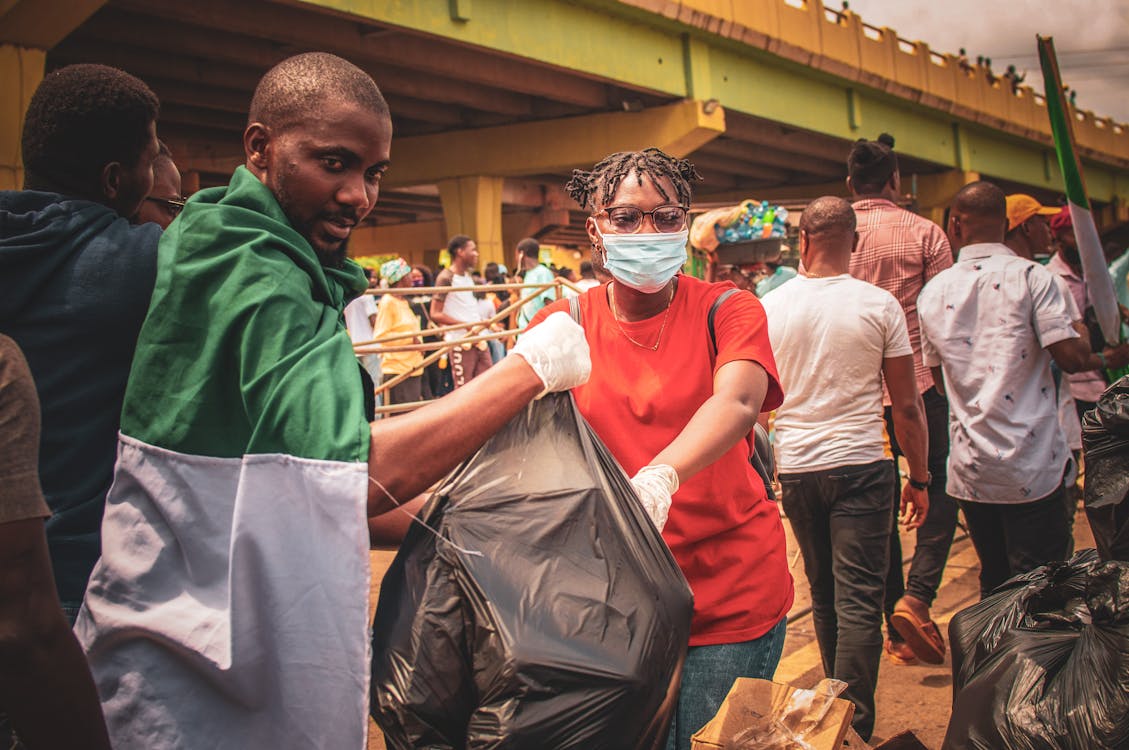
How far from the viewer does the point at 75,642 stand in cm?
124

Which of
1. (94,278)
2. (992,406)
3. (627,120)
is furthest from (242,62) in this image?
(94,278)

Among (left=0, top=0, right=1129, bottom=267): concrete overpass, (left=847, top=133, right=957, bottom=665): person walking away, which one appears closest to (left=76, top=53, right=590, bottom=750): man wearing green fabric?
(left=847, top=133, right=957, bottom=665): person walking away

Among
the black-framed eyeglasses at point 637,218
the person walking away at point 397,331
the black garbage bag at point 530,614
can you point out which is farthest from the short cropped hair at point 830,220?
the person walking away at point 397,331

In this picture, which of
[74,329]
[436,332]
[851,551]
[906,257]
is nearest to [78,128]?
[74,329]

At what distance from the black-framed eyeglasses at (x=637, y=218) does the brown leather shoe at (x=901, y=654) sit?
263 cm

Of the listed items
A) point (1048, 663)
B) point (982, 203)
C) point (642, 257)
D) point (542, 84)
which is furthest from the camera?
point (542, 84)

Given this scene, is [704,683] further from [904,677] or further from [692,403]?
[904,677]

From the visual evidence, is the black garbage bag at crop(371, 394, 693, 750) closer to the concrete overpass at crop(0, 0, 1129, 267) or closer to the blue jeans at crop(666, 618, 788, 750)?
the blue jeans at crop(666, 618, 788, 750)

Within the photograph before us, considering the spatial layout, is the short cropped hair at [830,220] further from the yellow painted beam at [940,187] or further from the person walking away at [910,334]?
the yellow painted beam at [940,187]

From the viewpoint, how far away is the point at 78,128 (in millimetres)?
1596

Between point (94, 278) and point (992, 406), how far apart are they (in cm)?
304

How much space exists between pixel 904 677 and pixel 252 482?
11.1 ft

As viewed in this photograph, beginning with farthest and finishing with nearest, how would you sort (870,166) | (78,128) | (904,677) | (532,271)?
(532,271)
(870,166)
(904,677)
(78,128)

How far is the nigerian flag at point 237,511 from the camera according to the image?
116 cm
